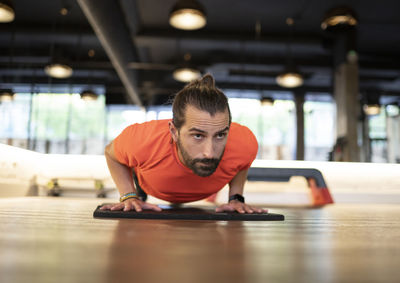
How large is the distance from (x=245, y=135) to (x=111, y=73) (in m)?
8.33

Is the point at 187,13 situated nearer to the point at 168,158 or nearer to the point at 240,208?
the point at 168,158

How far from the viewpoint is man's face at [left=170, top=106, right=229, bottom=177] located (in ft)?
4.10

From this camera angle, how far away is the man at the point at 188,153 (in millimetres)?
1273

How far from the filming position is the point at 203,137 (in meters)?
1.27

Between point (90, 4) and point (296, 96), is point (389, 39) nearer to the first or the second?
point (296, 96)

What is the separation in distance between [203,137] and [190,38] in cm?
581

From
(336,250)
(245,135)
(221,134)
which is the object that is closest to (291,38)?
(245,135)

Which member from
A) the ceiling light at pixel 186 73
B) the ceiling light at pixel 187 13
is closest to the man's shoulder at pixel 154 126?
the ceiling light at pixel 187 13

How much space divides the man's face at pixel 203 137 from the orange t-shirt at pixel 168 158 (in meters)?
0.19

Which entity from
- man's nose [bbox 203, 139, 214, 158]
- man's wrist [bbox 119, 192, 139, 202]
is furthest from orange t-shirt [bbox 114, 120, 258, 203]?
man's nose [bbox 203, 139, 214, 158]

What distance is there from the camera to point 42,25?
6.78 meters

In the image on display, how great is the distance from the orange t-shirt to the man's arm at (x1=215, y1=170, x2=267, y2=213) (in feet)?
0.13

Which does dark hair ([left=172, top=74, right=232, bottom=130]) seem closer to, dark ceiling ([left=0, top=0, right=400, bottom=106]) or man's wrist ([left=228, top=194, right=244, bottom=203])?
man's wrist ([left=228, top=194, right=244, bottom=203])

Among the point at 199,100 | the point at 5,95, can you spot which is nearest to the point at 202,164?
the point at 199,100
